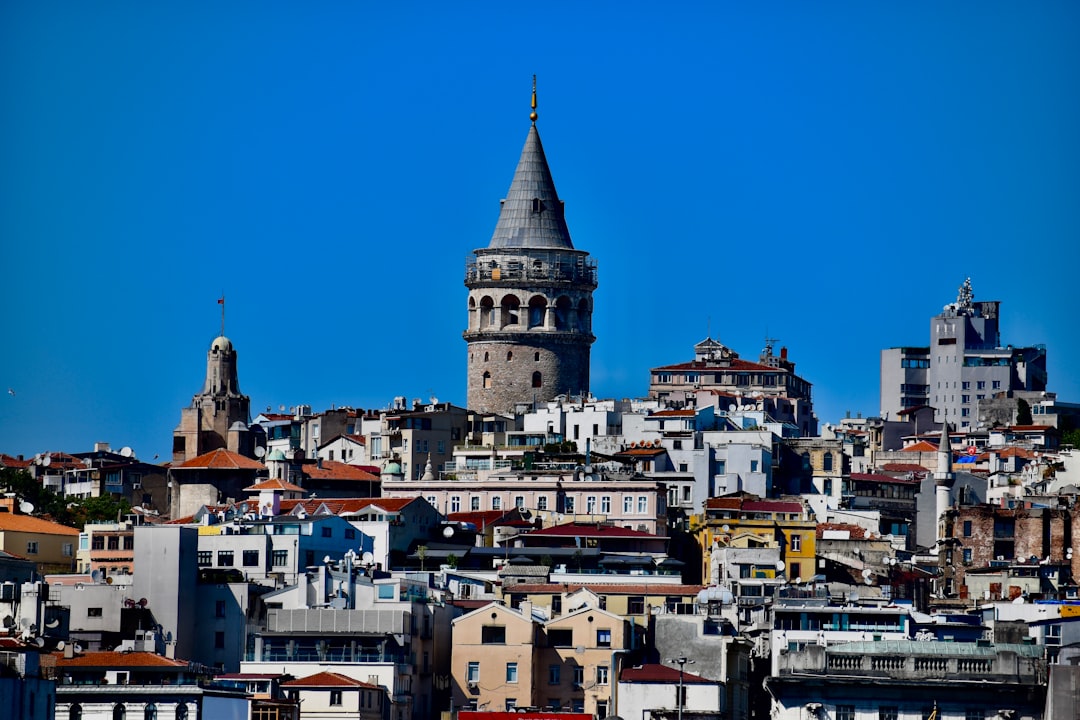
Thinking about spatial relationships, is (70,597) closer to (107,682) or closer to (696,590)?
(107,682)

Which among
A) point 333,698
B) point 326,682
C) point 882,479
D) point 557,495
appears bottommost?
point 333,698

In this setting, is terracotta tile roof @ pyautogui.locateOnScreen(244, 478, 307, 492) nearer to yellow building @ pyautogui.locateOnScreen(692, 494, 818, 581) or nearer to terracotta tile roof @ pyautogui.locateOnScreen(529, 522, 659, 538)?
terracotta tile roof @ pyautogui.locateOnScreen(529, 522, 659, 538)

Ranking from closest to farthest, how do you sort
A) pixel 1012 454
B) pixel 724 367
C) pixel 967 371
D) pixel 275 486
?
1. pixel 275 486
2. pixel 1012 454
3. pixel 724 367
4. pixel 967 371

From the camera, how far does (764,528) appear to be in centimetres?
10650

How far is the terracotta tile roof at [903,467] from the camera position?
136500mm

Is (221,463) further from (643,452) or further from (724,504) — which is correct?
(724,504)

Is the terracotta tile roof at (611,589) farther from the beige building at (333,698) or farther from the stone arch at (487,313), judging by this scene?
the stone arch at (487,313)

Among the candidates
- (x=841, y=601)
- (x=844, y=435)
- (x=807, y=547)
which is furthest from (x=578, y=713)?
(x=844, y=435)

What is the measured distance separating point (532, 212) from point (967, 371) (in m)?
58.9

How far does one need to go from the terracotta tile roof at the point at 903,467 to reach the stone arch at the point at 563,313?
50.5ft

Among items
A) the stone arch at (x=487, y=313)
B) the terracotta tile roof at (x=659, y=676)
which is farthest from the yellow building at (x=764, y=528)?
the stone arch at (x=487, y=313)

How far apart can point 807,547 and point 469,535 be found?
12017mm

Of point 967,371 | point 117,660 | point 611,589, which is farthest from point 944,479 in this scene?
point 967,371

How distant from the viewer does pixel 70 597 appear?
286 ft
